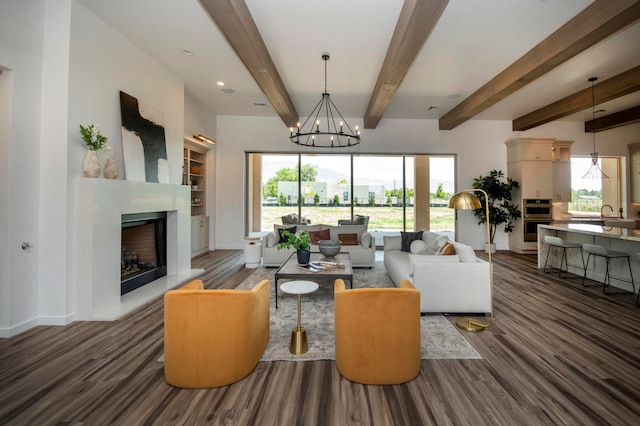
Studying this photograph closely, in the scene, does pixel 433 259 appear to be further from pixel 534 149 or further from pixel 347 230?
pixel 534 149

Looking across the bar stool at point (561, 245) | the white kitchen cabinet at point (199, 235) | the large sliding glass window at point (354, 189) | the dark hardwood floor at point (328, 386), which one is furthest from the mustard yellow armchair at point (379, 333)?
the large sliding glass window at point (354, 189)

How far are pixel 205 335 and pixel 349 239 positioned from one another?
4017mm

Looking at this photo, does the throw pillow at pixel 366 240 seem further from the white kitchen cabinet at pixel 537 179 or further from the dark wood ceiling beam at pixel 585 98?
the dark wood ceiling beam at pixel 585 98

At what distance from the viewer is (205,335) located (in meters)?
1.93

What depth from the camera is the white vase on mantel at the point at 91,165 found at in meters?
3.09

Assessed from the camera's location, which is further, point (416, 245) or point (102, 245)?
point (416, 245)

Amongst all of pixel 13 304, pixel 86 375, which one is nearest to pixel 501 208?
pixel 86 375

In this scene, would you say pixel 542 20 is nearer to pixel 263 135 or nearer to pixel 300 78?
pixel 300 78

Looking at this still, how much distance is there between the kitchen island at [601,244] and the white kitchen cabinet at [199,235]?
7.57 metres

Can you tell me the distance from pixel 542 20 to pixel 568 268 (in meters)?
4.35

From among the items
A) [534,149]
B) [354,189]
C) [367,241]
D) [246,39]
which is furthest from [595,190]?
[246,39]

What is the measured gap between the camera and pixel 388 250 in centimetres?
515

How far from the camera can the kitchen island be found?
400 cm

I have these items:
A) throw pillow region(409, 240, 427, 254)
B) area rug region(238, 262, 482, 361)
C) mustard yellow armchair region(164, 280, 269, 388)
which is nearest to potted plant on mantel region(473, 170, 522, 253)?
throw pillow region(409, 240, 427, 254)
